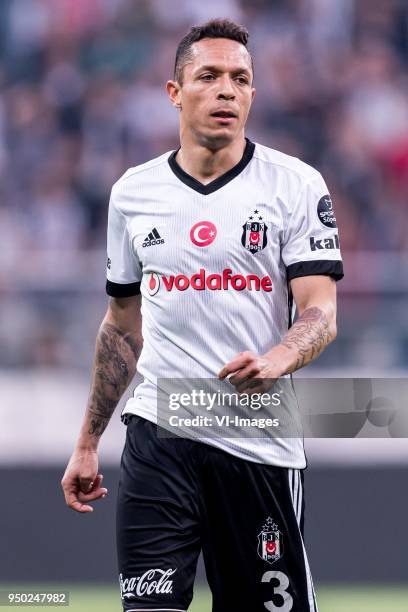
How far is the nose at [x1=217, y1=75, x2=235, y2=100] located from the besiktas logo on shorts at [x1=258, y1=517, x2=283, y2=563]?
4.54 ft

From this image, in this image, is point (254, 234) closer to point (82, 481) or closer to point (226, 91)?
point (226, 91)

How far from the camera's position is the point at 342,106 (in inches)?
421

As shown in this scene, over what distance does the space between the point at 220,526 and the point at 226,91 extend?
4.60 feet

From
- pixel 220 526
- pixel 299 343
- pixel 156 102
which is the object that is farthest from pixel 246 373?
pixel 156 102

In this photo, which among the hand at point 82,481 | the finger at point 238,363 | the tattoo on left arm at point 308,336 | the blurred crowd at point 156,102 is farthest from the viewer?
the blurred crowd at point 156,102

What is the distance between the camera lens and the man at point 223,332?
13.0ft

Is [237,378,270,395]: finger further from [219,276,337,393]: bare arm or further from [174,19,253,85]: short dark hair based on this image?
[174,19,253,85]: short dark hair

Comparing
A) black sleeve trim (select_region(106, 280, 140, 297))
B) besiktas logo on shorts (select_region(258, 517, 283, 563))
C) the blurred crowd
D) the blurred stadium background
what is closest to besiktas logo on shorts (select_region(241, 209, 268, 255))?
black sleeve trim (select_region(106, 280, 140, 297))

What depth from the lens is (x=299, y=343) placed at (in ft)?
12.2

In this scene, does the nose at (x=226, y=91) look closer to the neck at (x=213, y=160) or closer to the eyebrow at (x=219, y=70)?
the eyebrow at (x=219, y=70)

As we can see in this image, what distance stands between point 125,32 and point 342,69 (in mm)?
1963

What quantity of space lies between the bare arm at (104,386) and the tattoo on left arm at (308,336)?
0.81 metres

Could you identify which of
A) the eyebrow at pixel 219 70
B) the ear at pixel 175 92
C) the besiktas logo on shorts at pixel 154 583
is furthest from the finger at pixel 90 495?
the eyebrow at pixel 219 70

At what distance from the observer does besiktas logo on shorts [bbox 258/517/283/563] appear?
3.98 metres
